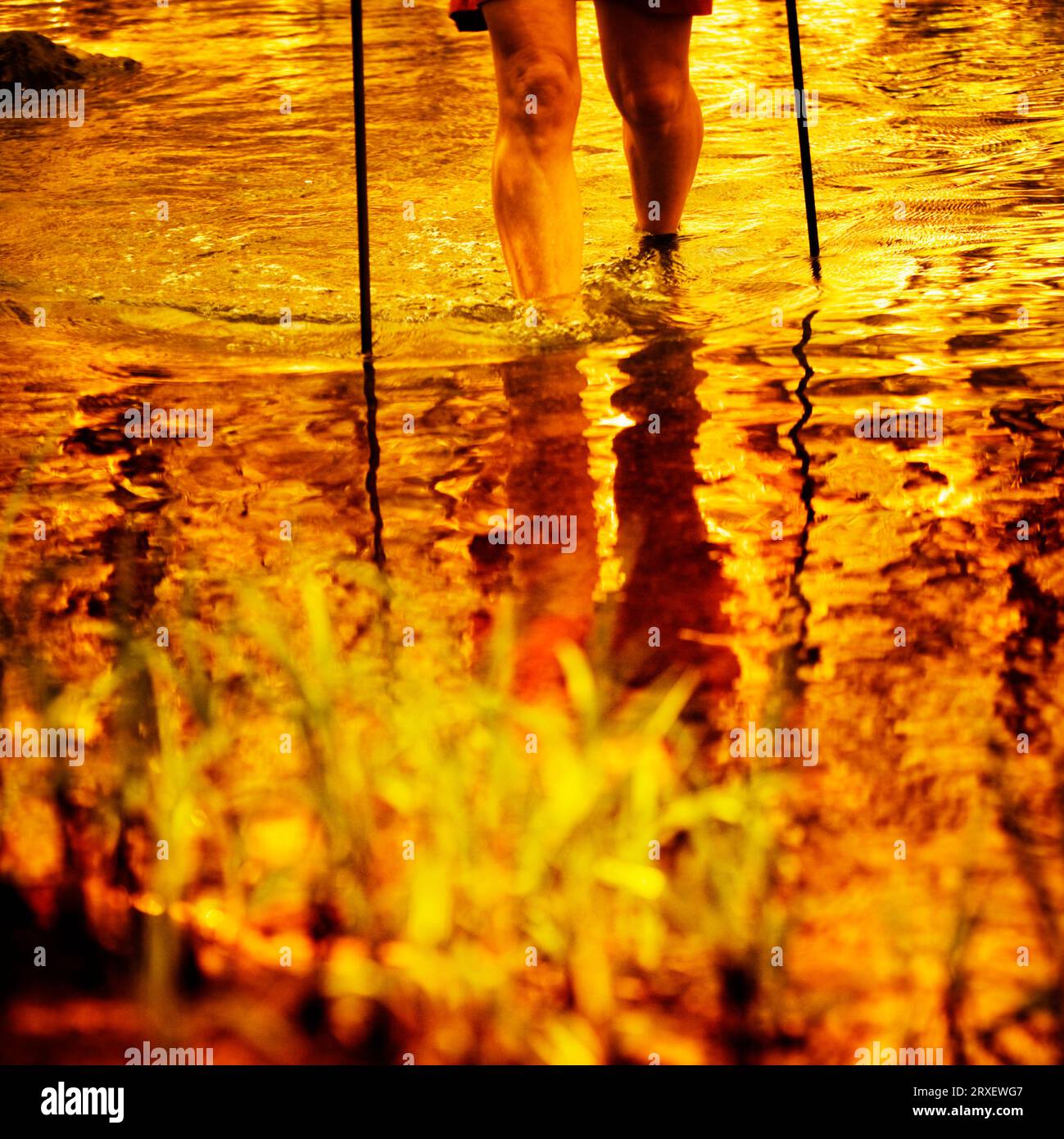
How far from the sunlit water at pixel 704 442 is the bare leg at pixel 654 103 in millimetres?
145

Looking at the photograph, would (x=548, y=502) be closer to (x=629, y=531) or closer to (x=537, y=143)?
(x=629, y=531)

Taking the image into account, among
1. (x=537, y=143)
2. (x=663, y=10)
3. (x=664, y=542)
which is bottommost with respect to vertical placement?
(x=664, y=542)

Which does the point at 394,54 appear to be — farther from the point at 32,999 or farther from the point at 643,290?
the point at 32,999

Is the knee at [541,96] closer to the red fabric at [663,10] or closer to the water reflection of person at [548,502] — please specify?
the red fabric at [663,10]

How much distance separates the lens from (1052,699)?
188 cm

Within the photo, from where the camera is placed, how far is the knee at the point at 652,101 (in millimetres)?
3637

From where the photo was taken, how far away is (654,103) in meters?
3.65

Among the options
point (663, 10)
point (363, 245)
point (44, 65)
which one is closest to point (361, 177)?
point (363, 245)

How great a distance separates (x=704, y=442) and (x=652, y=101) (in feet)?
4.15

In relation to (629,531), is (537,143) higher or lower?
higher

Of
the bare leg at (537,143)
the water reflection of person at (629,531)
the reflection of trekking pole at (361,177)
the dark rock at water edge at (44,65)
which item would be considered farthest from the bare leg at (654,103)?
the dark rock at water edge at (44,65)
